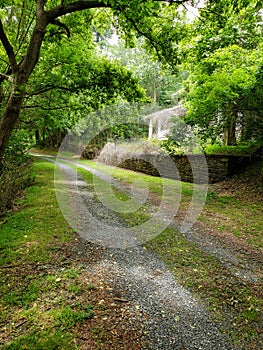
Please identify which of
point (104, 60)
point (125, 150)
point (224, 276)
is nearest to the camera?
point (224, 276)

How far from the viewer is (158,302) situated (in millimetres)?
2514

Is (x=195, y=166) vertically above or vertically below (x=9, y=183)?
above

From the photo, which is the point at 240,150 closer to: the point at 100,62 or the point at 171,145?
the point at 171,145

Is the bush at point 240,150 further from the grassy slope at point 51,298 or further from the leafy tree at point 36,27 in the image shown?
the grassy slope at point 51,298

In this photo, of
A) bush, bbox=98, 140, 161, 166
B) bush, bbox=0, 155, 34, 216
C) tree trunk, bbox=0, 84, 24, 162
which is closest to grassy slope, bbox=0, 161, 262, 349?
bush, bbox=0, 155, 34, 216

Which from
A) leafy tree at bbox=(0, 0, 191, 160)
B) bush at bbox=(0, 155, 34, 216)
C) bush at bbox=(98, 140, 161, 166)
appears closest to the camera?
leafy tree at bbox=(0, 0, 191, 160)

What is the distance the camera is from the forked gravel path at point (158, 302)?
204cm

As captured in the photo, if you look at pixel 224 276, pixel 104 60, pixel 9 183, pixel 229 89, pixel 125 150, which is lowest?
pixel 224 276

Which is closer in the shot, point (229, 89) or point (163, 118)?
point (229, 89)

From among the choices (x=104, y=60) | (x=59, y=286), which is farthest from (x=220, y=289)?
(x=104, y=60)

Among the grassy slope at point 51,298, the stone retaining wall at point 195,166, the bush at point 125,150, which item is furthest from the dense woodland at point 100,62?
the bush at point 125,150

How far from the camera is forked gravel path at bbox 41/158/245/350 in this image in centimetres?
204

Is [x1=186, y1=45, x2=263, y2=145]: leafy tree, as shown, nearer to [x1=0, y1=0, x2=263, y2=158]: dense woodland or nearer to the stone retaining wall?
[x1=0, y1=0, x2=263, y2=158]: dense woodland

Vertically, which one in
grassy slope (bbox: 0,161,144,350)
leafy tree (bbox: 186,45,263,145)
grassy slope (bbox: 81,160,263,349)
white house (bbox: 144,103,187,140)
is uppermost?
white house (bbox: 144,103,187,140)
